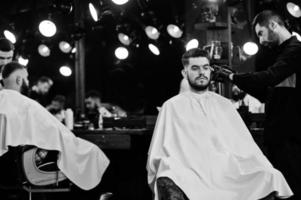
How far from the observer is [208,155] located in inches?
111

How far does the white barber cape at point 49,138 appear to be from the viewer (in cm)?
317

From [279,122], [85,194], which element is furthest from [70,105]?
[279,122]

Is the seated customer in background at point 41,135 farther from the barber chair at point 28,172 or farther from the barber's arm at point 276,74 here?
the barber's arm at point 276,74

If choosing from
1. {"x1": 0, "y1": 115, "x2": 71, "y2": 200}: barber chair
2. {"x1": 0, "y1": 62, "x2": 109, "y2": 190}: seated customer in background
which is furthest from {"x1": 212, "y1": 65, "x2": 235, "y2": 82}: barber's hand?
{"x1": 0, "y1": 115, "x2": 71, "y2": 200}: barber chair

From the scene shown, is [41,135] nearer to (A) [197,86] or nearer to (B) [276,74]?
(A) [197,86]

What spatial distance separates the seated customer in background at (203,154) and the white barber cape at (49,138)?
74 centimetres

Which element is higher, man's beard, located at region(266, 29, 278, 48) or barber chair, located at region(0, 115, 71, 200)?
man's beard, located at region(266, 29, 278, 48)

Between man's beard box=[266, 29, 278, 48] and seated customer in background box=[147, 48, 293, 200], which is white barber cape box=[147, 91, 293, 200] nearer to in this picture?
seated customer in background box=[147, 48, 293, 200]

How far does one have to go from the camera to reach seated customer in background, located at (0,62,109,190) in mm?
3160

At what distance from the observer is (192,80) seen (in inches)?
121

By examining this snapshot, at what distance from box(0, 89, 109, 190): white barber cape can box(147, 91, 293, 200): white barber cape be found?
766mm

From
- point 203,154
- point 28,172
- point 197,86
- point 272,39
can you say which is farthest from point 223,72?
point 28,172

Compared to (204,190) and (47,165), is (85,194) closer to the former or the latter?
(47,165)

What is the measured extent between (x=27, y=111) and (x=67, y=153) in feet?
1.39
